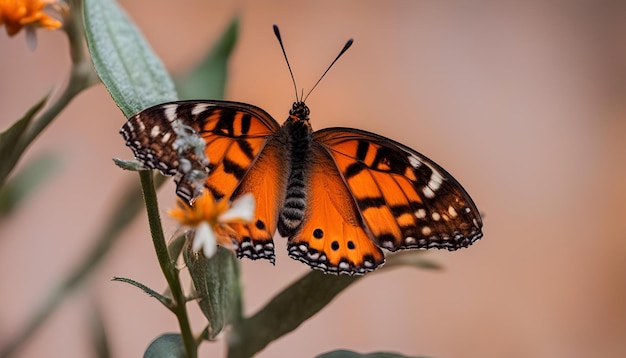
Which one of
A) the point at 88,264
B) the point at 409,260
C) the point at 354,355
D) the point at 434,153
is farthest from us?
the point at 434,153

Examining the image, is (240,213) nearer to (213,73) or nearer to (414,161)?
(414,161)

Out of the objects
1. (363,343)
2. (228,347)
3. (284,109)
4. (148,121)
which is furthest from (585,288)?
(148,121)

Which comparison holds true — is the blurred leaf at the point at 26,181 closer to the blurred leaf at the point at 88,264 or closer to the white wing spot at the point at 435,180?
the blurred leaf at the point at 88,264

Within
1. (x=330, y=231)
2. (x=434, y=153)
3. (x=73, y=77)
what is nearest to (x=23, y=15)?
(x=73, y=77)

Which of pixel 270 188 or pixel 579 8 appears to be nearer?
pixel 270 188

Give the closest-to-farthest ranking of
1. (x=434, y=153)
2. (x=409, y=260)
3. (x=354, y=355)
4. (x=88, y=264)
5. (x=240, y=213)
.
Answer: (x=240, y=213) < (x=354, y=355) < (x=409, y=260) < (x=88, y=264) < (x=434, y=153)

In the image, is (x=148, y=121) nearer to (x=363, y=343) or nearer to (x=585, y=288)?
(x=363, y=343)
